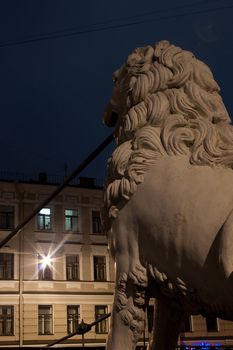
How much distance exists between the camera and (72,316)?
2330 centimetres

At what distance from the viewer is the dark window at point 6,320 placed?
71.4 feet

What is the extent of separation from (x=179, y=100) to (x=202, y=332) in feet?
76.1

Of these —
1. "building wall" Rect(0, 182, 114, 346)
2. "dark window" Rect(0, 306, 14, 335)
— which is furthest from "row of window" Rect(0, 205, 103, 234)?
"dark window" Rect(0, 306, 14, 335)

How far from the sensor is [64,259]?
78.1ft

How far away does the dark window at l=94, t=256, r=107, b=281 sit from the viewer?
78.8 ft

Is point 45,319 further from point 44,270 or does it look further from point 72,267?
point 72,267

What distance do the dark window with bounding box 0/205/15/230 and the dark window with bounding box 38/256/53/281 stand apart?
5.94ft

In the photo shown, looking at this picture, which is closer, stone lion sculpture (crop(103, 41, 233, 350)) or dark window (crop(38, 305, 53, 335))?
stone lion sculpture (crop(103, 41, 233, 350))

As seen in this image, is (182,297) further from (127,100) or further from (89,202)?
(89,202)

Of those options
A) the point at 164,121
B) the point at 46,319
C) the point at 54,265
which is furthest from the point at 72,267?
the point at 164,121

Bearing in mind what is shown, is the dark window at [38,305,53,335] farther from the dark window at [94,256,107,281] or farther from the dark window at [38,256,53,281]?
the dark window at [94,256,107,281]

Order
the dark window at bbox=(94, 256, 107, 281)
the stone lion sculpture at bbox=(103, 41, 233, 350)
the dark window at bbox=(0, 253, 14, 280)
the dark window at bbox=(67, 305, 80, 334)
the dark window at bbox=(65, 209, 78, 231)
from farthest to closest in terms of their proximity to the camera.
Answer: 1. the dark window at bbox=(65, 209, 78, 231)
2. the dark window at bbox=(94, 256, 107, 281)
3. the dark window at bbox=(67, 305, 80, 334)
4. the dark window at bbox=(0, 253, 14, 280)
5. the stone lion sculpture at bbox=(103, 41, 233, 350)

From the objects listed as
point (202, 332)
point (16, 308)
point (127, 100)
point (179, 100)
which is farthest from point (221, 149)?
point (202, 332)

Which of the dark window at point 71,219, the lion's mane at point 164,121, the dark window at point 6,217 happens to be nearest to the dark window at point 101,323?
the dark window at point 71,219
